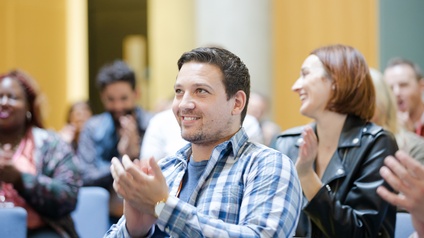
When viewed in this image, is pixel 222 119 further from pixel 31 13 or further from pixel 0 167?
pixel 31 13

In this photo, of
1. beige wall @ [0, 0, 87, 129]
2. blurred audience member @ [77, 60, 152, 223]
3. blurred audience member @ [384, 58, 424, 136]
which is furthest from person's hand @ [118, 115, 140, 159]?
Result: beige wall @ [0, 0, 87, 129]

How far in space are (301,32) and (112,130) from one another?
9.08 feet

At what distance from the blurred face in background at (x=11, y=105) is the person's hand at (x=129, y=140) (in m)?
1.41

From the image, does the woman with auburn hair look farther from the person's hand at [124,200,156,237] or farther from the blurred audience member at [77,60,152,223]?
the blurred audience member at [77,60,152,223]

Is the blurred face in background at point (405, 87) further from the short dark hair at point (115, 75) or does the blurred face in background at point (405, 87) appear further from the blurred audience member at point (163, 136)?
the short dark hair at point (115, 75)

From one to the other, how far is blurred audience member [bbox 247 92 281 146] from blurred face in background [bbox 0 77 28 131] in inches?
74.1

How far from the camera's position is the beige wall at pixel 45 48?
36.9 ft

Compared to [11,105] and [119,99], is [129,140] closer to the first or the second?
[119,99]

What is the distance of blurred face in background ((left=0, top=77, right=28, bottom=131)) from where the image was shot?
4.38 metres

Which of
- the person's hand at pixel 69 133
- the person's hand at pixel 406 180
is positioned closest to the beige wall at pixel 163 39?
the person's hand at pixel 69 133

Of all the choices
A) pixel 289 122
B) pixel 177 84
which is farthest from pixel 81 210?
pixel 289 122

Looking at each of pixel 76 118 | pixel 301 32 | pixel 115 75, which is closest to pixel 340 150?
pixel 115 75

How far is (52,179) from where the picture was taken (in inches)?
167

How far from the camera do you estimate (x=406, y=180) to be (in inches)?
94.5
